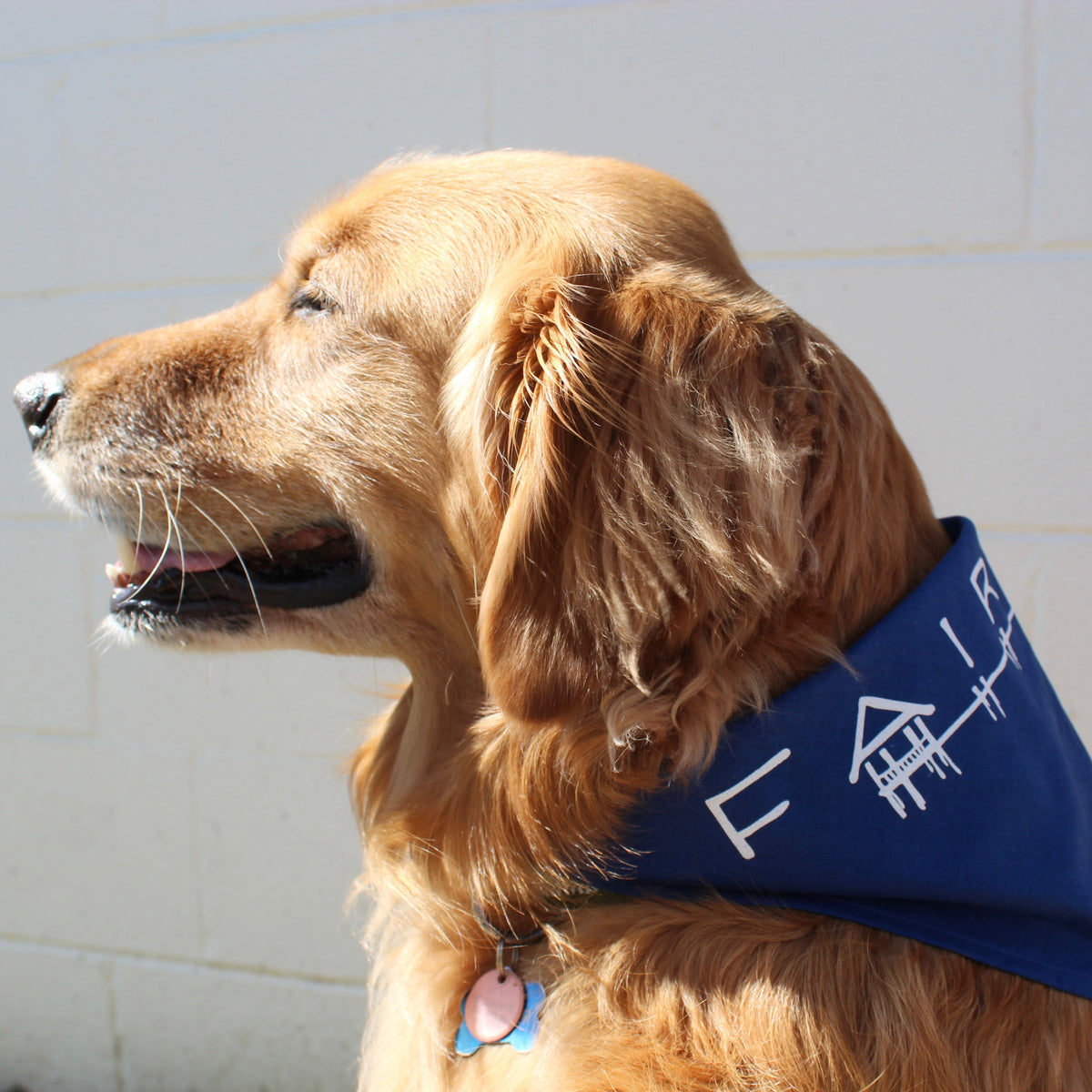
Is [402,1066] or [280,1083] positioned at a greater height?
[402,1066]

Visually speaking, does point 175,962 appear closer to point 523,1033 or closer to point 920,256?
Answer: point 523,1033

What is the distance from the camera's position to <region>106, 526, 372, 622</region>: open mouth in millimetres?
1590

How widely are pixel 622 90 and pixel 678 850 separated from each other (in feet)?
6.45

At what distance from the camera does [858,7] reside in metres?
2.27

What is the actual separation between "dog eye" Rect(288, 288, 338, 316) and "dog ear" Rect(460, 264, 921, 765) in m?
0.50

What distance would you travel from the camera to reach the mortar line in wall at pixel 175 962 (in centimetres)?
286

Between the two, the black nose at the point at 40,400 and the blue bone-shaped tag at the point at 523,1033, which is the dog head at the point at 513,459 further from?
the blue bone-shaped tag at the point at 523,1033

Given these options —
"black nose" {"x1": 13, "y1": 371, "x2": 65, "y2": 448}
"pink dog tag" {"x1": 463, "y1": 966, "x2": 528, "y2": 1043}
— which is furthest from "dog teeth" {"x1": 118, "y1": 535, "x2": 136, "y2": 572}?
"pink dog tag" {"x1": 463, "y1": 966, "x2": 528, "y2": 1043}

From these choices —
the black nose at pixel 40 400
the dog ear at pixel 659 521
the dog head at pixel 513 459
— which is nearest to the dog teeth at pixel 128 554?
the dog head at pixel 513 459

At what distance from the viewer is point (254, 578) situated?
1.62m

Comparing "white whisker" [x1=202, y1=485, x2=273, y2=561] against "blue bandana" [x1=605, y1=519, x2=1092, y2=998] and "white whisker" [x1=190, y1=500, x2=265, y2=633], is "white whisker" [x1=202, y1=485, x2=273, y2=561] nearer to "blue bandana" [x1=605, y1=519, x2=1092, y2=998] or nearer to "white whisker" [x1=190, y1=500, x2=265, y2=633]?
"white whisker" [x1=190, y1=500, x2=265, y2=633]

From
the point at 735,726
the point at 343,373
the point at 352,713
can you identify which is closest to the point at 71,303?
the point at 352,713

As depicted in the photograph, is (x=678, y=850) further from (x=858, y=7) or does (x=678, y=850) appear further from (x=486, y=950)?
(x=858, y=7)

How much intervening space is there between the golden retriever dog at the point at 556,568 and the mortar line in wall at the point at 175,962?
1.26m
